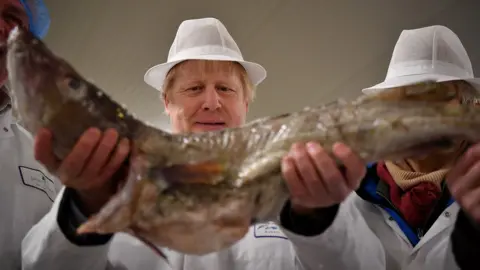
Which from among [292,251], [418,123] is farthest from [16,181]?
[418,123]

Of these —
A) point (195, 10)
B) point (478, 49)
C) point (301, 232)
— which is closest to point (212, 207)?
point (301, 232)

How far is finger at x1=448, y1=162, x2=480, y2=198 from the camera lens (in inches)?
28.6

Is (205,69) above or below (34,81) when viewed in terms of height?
below

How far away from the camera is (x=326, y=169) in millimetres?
722

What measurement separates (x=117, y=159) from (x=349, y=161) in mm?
378

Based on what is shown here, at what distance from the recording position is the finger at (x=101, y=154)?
0.70 metres

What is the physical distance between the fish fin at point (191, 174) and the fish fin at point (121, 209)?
27mm

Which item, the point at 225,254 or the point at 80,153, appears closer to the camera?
the point at 80,153

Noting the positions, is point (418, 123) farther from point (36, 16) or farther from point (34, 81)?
point (36, 16)

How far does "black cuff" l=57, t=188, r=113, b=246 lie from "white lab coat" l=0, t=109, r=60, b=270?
303 millimetres

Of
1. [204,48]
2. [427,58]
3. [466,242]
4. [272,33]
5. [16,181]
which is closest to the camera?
[466,242]

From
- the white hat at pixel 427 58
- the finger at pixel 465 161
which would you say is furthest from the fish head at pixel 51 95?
the white hat at pixel 427 58

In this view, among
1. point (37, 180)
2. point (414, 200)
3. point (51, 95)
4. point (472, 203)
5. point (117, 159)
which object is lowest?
point (414, 200)

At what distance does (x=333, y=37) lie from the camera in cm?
259
